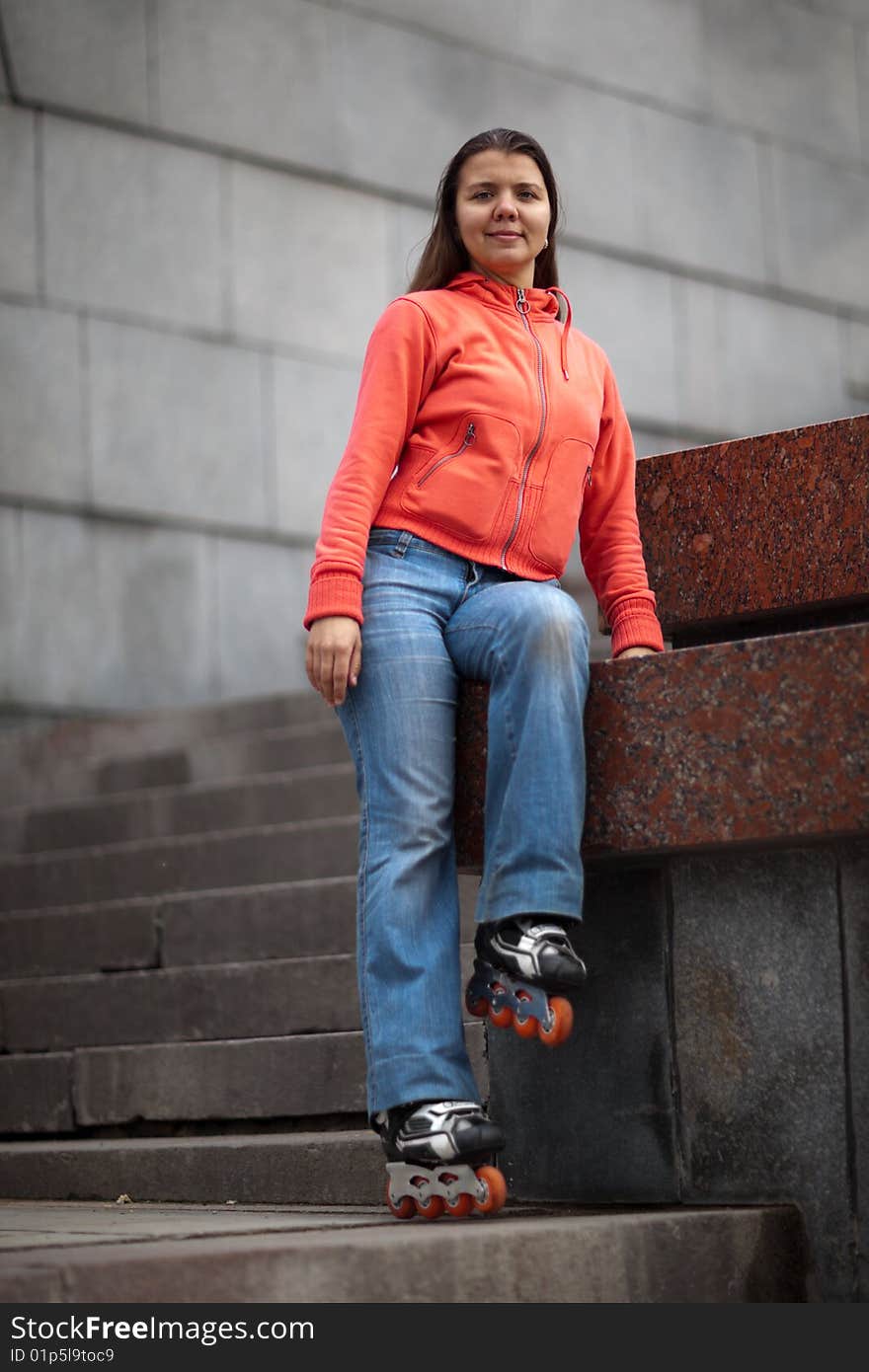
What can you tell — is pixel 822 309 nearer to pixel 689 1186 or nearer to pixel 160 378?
pixel 160 378

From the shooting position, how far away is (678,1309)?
10.4 feet

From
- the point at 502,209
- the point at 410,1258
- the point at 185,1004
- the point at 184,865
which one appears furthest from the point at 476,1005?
the point at 184,865

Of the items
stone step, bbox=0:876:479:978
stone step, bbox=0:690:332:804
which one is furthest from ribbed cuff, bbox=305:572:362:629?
stone step, bbox=0:690:332:804

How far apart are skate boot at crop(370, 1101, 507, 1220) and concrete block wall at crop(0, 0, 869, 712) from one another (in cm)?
557

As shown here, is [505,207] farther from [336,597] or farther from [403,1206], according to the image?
[403,1206]

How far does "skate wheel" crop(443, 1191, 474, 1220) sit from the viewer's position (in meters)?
3.37

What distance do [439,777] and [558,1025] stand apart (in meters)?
0.55

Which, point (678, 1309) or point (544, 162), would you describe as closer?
point (678, 1309)

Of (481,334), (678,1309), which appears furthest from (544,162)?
(678,1309)

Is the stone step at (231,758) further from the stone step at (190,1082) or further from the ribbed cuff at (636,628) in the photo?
the ribbed cuff at (636,628)

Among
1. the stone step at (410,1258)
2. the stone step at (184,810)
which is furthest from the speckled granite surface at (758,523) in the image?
the stone step at (184,810)

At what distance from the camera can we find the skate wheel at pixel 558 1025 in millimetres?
3326

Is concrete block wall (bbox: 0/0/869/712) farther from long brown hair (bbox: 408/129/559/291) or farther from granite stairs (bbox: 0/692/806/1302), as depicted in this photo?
long brown hair (bbox: 408/129/559/291)

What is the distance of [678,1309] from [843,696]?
1.10 meters
